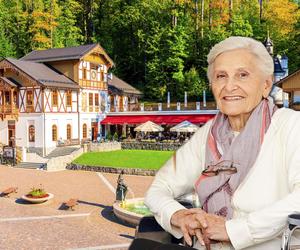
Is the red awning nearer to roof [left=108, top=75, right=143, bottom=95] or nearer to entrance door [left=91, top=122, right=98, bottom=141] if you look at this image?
entrance door [left=91, top=122, right=98, bottom=141]

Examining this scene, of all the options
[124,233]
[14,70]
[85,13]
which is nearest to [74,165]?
[14,70]

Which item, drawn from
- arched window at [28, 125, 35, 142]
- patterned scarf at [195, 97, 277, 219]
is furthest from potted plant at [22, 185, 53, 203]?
arched window at [28, 125, 35, 142]

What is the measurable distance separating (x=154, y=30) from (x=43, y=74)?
2091 cm

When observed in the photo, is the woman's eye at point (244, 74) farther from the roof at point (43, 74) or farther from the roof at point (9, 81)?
the roof at point (9, 81)

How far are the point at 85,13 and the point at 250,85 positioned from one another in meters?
66.8

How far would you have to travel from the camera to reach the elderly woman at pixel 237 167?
1994 millimetres

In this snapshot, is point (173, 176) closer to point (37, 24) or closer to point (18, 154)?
point (18, 154)

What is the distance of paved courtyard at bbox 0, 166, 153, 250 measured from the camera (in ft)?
39.2

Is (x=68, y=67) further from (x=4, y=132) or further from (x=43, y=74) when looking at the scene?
(x=4, y=132)

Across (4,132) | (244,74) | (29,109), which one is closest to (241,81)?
(244,74)

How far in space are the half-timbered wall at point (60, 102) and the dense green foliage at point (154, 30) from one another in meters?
14.0

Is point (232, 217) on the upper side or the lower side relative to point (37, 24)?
lower

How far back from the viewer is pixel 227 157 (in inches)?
87.7

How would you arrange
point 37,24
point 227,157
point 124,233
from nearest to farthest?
point 227,157 → point 124,233 → point 37,24
